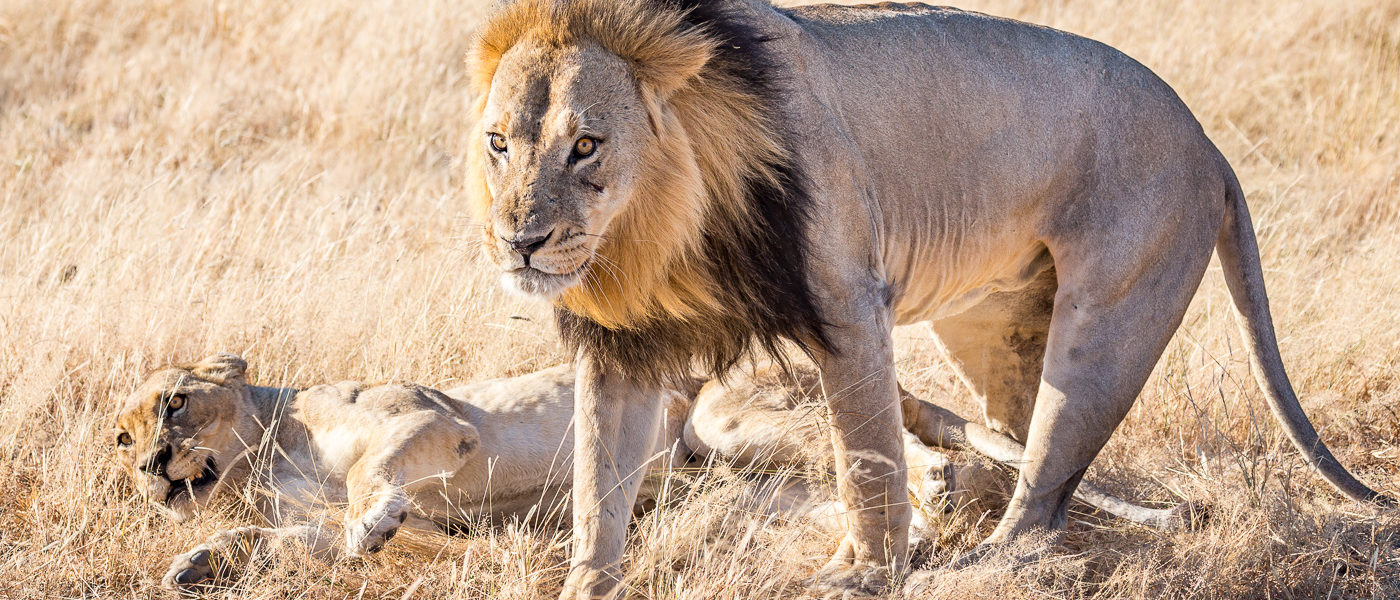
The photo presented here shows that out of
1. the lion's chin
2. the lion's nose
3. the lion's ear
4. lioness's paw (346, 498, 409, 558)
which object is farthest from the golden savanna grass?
the lion's nose

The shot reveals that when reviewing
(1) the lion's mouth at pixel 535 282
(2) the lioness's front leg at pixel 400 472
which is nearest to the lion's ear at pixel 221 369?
(2) the lioness's front leg at pixel 400 472

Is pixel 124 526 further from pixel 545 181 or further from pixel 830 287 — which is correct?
pixel 830 287

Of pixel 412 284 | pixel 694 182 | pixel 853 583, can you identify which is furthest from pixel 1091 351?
pixel 412 284

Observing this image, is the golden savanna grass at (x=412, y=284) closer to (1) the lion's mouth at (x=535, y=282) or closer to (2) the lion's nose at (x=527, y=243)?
(1) the lion's mouth at (x=535, y=282)

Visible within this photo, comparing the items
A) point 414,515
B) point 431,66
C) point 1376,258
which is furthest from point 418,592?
point 431,66

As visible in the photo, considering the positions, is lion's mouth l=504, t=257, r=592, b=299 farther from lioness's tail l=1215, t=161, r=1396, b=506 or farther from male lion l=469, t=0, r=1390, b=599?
lioness's tail l=1215, t=161, r=1396, b=506

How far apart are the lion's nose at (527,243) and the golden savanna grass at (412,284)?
3.12 feet

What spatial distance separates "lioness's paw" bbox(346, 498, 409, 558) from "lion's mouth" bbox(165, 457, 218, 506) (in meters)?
0.64

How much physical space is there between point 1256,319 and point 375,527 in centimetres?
264

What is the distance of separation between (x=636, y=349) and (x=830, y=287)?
524 millimetres

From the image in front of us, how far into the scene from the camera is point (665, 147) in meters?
2.92

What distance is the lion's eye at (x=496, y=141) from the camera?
286 cm

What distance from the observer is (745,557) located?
3320 millimetres

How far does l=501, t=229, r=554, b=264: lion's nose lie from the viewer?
2.67 metres
